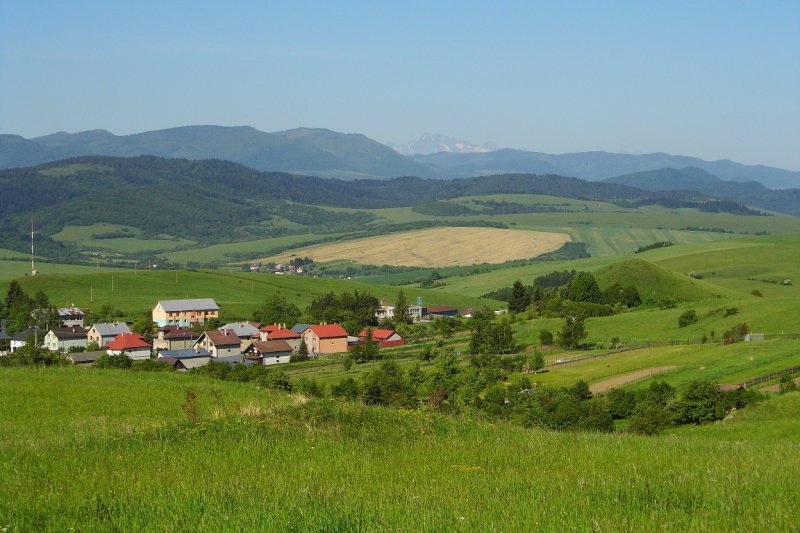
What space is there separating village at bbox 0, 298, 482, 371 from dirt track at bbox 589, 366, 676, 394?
102 ft

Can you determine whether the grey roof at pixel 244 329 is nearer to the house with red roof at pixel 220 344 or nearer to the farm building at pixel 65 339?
the house with red roof at pixel 220 344

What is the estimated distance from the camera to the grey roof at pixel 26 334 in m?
89.1

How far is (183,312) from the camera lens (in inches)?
4237

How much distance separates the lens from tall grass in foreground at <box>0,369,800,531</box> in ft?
30.3

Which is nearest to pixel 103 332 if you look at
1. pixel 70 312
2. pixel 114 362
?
pixel 70 312

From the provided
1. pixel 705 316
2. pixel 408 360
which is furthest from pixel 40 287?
pixel 705 316

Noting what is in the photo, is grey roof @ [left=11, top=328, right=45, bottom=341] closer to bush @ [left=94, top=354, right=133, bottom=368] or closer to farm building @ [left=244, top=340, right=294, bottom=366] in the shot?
farm building @ [left=244, top=340, right=294, bottom=366]

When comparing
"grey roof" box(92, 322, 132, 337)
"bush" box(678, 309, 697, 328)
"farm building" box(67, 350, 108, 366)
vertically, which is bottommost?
"farm building" box(67, 350, 108, 366)

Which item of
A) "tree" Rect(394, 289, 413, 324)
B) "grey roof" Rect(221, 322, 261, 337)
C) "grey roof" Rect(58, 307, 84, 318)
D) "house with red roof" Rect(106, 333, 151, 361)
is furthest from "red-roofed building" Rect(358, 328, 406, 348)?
"grey roof" Rect(58, 307, 84, 318)

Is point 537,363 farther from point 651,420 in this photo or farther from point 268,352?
point 268,352

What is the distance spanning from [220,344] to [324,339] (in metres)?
10.1

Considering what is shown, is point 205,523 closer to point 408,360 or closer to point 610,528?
point 610,528

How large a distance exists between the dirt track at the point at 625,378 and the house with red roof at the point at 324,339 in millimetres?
40615

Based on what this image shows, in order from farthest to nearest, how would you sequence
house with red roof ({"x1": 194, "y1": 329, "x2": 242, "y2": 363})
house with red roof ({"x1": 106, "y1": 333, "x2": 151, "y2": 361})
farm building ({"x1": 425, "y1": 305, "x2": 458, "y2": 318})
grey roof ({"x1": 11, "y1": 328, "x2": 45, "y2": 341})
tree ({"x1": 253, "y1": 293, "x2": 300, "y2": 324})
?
farm building ({"x1": 425, "y1": 305, "x2": 458, "y2": 318}), tree ({"x1": 253, "y1": 293, "x2": 300, "y2": 324}), grey roof ({"x1": 11, "y1": 328, "x2": 45, "y2": 341}), house with red roof ({"x1": 194, "y1": 329, "x2": 242, "y2": 363}), house with red roof ({"x1": 106, "y1": 333, "x2": 151, "y2": 361})
